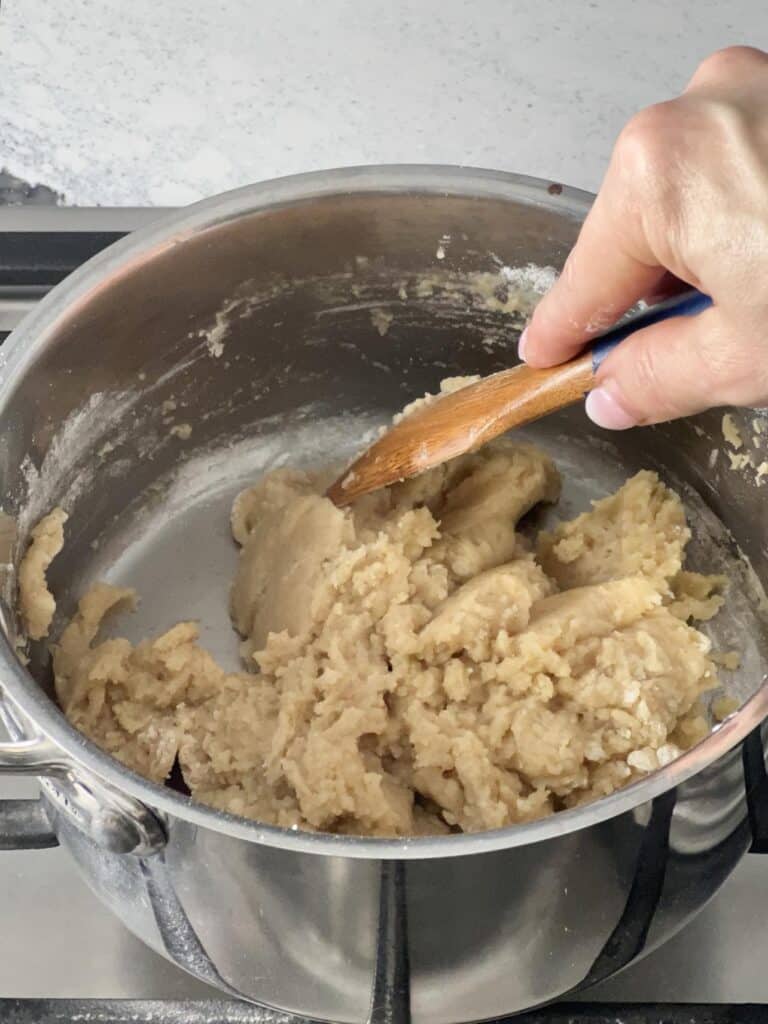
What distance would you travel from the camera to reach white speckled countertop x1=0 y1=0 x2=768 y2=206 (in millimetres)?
1503

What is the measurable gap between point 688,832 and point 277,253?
0.76m

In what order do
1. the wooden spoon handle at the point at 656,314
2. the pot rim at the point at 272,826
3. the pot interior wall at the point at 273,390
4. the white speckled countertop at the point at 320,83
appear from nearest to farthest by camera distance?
the pot rim at the point at 272,826 < the wooden spoon handle at the point at 656,314 < the pot interior wall at the point at 273,390 < the white speckled countertop at the point at 320,83

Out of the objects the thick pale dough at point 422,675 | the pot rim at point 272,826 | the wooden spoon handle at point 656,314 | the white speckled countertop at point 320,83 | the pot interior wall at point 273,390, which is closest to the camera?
the pot rim at point 272,826

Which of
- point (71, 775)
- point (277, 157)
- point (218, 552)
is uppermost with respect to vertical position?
point (277, 157)

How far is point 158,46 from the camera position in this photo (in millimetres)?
1555

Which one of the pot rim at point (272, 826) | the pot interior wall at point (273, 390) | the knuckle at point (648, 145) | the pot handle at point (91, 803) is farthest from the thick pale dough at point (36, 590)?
the knuckle at point (648, 145)

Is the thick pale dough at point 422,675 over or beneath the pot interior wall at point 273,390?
beneath

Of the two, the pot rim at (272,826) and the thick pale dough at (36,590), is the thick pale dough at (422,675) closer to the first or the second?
the thick pale dough at (36,590)

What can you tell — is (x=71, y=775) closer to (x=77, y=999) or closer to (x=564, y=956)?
(x=77, y=999)

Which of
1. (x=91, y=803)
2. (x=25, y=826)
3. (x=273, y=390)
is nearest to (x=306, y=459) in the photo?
(x=273, y=390)

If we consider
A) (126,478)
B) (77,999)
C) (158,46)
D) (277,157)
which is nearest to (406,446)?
(126,478)

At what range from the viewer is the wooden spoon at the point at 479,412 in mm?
961

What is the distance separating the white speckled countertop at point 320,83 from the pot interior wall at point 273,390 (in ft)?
0.82

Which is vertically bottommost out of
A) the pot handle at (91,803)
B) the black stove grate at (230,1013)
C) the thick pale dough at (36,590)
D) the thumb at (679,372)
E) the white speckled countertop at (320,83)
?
the black stove grate at (230,1013)
